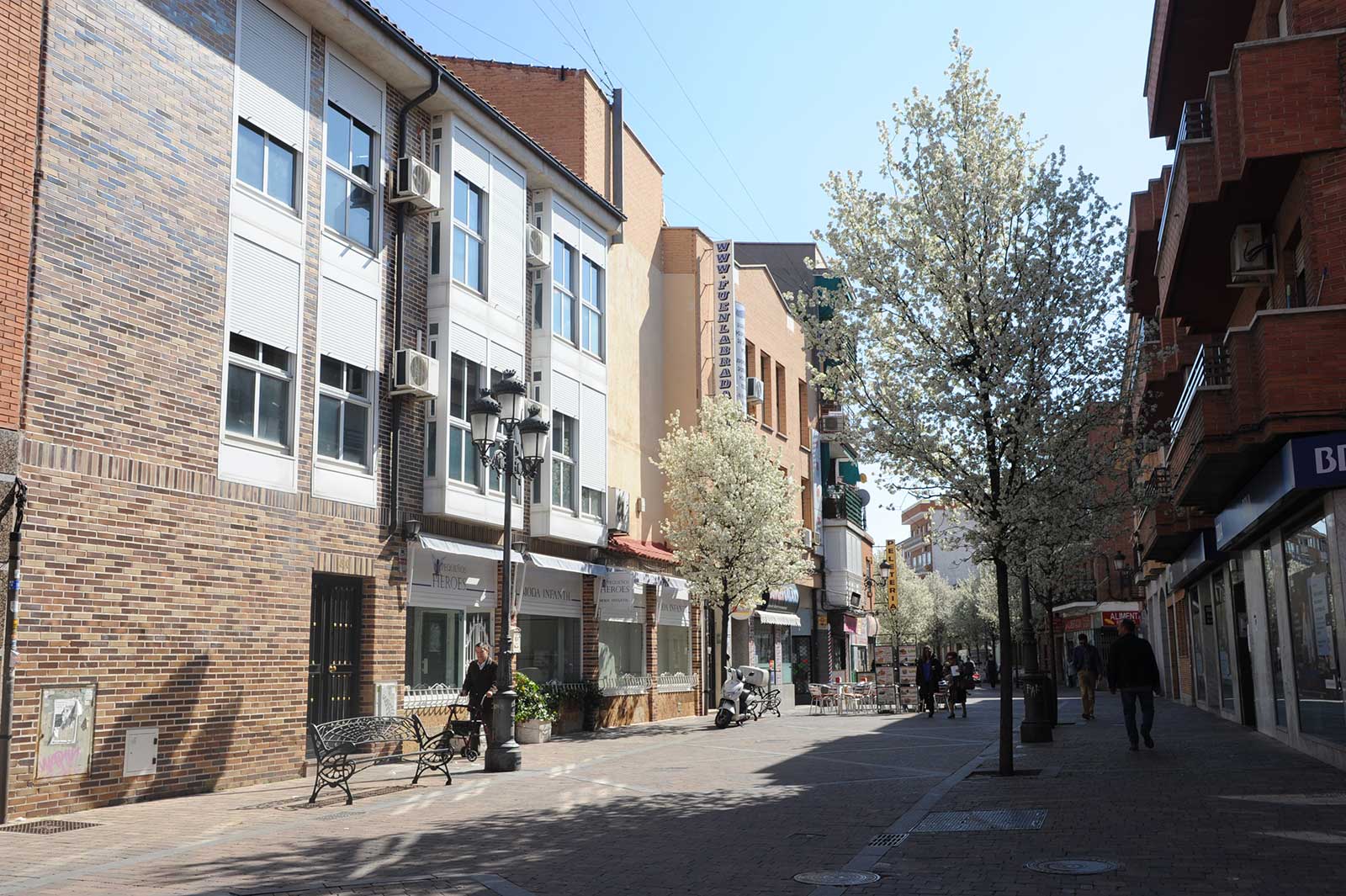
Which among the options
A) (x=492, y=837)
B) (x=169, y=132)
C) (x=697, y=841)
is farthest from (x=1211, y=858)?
(x=169, y=132)

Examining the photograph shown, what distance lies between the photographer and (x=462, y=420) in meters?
19.4

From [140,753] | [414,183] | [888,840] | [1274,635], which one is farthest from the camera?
[414,183]

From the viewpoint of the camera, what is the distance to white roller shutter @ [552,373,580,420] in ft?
75.9

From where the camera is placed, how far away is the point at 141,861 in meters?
8.85

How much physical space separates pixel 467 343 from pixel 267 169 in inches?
196

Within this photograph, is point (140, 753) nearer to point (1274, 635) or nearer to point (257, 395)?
point (257, 395)

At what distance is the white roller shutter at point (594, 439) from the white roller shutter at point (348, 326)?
290 inches

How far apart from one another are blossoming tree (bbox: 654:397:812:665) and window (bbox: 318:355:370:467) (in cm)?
1179

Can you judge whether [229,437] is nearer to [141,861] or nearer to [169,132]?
[169,132]

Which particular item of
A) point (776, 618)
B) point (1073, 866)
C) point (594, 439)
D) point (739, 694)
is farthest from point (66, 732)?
point (776, 618)

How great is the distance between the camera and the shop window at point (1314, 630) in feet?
43.8

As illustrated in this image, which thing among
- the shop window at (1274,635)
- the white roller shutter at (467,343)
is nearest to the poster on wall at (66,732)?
the white roller shutter at (467,343)

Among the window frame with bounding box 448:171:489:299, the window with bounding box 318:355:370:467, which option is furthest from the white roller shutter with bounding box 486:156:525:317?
the window with bounding box 318:355:370:467

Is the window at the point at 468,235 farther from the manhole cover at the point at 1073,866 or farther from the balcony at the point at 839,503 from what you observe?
the balcony at the point at 839,503
